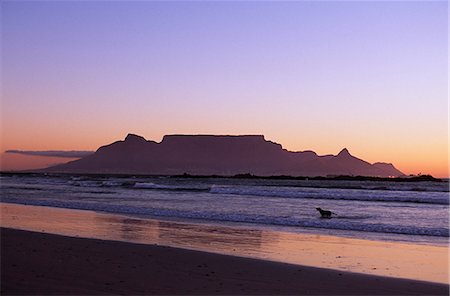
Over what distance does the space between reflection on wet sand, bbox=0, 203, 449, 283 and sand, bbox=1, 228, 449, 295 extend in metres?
0.88

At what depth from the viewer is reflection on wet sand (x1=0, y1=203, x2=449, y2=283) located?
1012 cm

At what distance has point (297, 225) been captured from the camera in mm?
17734

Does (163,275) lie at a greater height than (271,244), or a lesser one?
greater

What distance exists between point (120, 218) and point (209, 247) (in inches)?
339

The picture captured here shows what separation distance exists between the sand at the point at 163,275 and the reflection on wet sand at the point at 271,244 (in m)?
0.88

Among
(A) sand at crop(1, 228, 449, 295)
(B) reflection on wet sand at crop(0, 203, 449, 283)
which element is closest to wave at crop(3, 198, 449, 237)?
(B) reflection on wet sand at crop(0, 203, 449, 283)

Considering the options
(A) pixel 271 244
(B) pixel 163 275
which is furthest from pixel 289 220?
(B) pixel 163 275

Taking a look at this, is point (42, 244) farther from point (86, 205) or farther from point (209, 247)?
point (86, 205)

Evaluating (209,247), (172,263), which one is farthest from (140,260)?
(209,247)

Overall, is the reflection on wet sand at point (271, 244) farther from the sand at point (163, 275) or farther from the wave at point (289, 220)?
the wave at point (289, 220)

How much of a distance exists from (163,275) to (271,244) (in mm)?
5049

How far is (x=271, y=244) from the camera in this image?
12.9 m

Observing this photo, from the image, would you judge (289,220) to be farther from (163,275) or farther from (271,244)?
(163,275)

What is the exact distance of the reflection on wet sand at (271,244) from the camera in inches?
399
